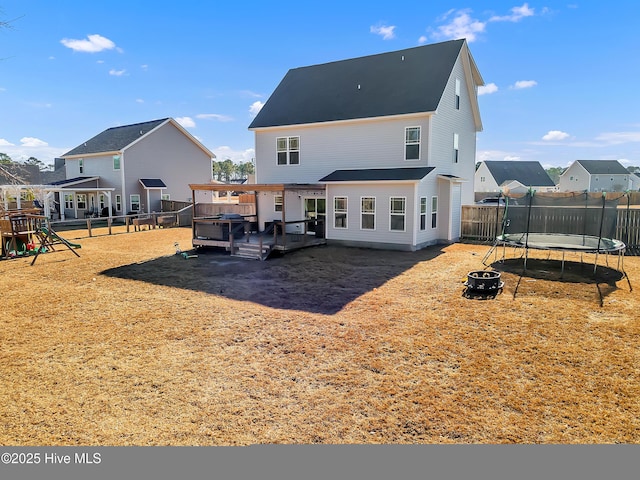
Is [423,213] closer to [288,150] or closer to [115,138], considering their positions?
[288,150]

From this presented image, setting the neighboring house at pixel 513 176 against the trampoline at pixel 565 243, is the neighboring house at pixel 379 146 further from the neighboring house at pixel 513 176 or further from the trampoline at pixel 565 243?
the neighboring house at pixel 513 176

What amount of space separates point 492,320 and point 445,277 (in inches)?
143

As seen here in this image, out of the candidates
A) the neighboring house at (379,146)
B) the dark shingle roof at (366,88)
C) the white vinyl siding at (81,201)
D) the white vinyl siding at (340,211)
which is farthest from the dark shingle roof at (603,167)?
the white vinyl siding at (81,201)

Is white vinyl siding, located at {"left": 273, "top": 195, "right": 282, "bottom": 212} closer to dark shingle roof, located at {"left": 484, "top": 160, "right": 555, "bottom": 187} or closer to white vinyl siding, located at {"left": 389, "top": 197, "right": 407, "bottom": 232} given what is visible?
white vinyl siding, located at {"left": 389, "top": 197, "right": 407, "bottom": 232}

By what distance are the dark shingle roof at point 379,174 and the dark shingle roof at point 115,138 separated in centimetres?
Answer: 2092

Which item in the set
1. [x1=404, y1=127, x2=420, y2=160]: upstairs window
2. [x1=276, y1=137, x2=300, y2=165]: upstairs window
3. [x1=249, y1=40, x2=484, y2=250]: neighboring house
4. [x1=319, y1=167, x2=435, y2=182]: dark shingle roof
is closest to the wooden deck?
[x1=249, y1=40, x2=484, y2=250]: neighboring house

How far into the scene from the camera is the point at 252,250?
1545cm

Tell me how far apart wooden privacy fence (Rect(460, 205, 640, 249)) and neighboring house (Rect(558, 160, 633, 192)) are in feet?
199

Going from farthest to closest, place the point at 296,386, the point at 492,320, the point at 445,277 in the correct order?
the point at 445,277
the point at 492,320
the point at 296,386

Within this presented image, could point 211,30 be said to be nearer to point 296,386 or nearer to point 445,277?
point 445,277

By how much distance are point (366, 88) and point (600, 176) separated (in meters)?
67.3

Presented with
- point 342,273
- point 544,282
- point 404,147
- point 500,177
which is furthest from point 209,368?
point 500,177

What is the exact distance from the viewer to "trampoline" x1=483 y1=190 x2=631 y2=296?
456 inches

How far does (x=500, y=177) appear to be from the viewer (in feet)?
219
